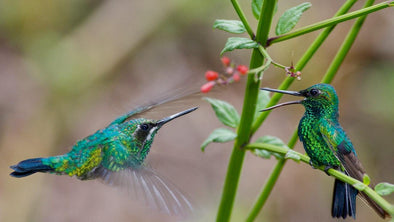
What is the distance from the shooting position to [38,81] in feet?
18.2

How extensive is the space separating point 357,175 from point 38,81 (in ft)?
15.5

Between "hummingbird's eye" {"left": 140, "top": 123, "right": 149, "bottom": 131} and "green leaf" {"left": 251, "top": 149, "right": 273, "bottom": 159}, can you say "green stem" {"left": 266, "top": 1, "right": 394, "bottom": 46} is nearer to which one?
"green leaf" {"left": 251, "top": 149, "right": 273, "bottom": 159}

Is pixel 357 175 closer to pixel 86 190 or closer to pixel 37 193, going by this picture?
pixel 37 193

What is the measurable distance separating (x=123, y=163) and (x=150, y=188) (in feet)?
0.73

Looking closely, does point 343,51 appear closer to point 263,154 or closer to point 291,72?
point 291,72

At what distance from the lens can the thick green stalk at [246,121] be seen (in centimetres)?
175

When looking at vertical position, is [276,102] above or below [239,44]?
below

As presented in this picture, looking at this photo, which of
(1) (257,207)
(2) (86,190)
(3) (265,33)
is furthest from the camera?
(2) (86,190)

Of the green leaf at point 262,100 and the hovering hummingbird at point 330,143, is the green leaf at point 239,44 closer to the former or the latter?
the hovering hummingbird at point 330,143

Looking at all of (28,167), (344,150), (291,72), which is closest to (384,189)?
(344,150)

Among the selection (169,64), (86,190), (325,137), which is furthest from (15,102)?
(325,137)

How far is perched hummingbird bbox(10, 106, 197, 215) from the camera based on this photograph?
1.81 meters

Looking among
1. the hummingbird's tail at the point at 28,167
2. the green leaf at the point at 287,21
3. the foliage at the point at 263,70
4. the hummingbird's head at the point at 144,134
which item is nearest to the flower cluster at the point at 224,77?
the foliage at the point at 263,70

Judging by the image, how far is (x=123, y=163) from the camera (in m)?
2.04
